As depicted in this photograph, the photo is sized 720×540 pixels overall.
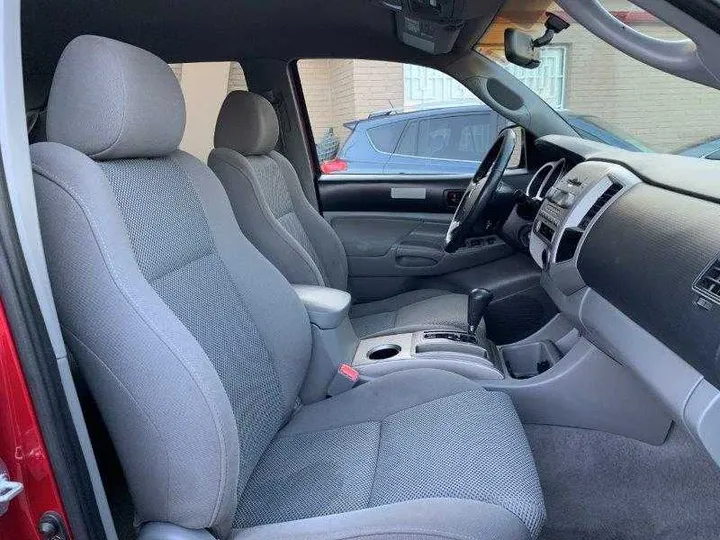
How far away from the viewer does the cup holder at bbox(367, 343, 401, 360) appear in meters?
1.83

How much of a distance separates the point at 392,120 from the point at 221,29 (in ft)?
3.14

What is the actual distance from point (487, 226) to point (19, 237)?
62.9 inches

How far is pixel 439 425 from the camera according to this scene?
4.26ft

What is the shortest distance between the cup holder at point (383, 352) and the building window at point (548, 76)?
46.7 inches

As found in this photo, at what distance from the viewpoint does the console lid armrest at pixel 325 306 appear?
1688 mm

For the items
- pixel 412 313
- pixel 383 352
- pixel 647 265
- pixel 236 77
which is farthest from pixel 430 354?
pixel 236 77

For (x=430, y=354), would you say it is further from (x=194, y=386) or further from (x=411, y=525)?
(x=194, y=386)

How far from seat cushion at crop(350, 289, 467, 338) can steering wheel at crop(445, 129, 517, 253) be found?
0.26m

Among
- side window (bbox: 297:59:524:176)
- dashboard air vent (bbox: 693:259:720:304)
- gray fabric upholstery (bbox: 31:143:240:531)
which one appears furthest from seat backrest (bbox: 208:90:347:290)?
dashboard air vent (bbox: 693:259:720:304)

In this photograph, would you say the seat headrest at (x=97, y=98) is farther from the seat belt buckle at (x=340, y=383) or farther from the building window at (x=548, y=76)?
the building window at (x=548, y=76)

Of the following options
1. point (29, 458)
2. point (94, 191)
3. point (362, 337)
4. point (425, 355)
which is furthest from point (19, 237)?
point (362, 337)

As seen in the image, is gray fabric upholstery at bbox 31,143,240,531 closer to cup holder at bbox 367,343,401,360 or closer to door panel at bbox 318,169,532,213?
cup holder at bbox 367,343,401,360

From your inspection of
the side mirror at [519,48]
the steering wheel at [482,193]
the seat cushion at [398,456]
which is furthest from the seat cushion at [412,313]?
the side mirror at [519,48]

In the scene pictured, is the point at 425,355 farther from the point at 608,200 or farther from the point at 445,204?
the point at 445,204
